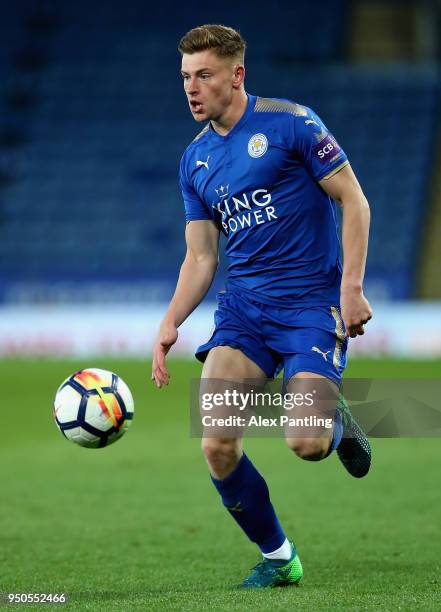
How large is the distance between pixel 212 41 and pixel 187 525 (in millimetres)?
3157

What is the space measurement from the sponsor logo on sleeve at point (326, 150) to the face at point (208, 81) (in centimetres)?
47

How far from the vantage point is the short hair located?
4.81 meters

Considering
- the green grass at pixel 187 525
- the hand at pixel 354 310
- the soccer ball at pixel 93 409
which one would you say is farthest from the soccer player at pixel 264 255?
the green grass at pixel 187 525

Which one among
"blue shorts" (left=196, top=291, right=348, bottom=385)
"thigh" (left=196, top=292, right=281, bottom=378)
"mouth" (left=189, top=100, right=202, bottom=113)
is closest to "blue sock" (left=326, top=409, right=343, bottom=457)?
"blue shorts" (left=196, top=291, right=348, bottom=385)

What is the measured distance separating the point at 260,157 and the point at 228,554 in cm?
217

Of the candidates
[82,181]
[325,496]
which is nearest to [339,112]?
[82,181]

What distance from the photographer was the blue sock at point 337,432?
4.75 metres

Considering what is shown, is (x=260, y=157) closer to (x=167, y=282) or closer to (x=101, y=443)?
(x=101, y=443)

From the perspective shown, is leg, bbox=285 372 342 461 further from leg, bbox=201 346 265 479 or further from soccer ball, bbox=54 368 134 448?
soccer ball, bbox=54 368 134 448

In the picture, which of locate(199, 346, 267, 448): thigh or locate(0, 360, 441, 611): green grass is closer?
locate(0, 360, 441, 611): green grass

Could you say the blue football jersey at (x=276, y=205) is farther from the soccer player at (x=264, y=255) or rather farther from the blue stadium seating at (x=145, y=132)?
the blue stadium seating at (x=145, y=132)

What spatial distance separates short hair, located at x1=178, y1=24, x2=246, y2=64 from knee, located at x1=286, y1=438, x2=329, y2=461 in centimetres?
166

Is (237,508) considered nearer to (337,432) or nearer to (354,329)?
(337,432)

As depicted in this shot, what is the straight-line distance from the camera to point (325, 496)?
7.75m
